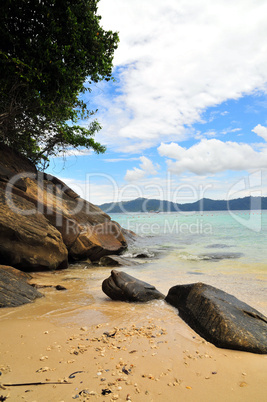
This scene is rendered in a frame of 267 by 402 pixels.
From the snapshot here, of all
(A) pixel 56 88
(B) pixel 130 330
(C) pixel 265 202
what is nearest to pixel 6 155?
(A) pixel 56 88

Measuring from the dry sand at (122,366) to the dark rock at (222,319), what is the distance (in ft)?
0.52

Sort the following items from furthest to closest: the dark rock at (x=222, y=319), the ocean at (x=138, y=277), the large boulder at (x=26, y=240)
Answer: the large boulder at (x=26, y=240) < the ocean at (x=138, y=277) < the dark rock at (x=222, y=319)

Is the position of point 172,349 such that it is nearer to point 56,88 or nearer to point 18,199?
point 18,199

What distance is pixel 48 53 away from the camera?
849 cm

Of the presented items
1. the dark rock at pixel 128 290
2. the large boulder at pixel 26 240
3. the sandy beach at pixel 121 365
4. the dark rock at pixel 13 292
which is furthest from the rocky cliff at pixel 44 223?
the sandy beach at pixel 121 365

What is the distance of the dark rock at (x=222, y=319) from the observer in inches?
148

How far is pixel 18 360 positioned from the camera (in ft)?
10.3

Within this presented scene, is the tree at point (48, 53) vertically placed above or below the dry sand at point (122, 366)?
above

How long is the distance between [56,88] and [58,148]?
6.20m

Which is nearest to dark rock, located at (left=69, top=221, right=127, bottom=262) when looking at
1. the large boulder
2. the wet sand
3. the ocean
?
the ocean

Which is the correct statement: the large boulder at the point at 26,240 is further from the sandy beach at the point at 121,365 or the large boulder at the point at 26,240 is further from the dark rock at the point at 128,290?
the sandy beach at the point at 121,365

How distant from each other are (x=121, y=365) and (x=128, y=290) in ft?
9.85

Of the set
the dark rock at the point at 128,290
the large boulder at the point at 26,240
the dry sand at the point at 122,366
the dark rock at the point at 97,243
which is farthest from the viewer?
the dark rock at the point at 97,243

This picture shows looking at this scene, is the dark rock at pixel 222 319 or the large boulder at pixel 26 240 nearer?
the dark rock at pixel 222 319
